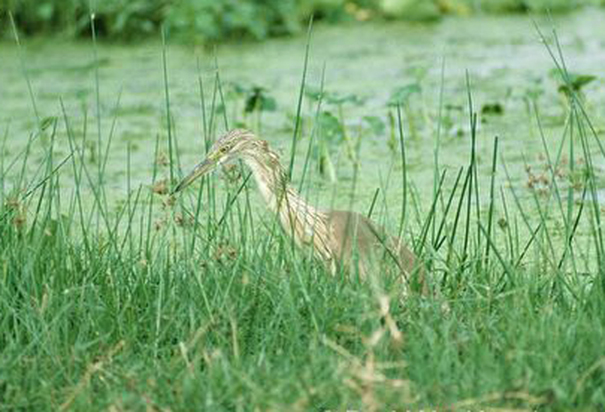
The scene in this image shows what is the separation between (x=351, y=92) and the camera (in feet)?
25.8

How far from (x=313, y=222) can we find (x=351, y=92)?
3.36 m

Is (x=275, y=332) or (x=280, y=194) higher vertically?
(x=280, y=194)

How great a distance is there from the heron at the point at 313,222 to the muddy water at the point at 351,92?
807 millimetres

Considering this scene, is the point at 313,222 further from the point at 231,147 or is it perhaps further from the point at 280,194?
the point at 231,147

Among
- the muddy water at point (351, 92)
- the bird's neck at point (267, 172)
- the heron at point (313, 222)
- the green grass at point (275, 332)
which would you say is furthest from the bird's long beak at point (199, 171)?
the muddy water at point (351, 92)

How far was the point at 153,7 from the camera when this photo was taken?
9.24 meters

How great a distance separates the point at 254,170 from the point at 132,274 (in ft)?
3.45

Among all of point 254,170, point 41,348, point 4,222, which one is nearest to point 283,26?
point 254,170

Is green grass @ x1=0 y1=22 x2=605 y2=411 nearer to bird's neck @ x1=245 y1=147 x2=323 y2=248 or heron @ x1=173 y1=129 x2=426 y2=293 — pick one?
heron @ x1=173 y1=129 x2=426 y2=293

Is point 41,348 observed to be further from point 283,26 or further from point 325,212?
point 283,26

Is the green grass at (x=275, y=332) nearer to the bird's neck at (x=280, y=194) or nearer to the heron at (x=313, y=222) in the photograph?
the heron at (x=313, y=222)

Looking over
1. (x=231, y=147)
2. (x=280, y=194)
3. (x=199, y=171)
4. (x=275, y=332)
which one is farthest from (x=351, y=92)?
(x=275, y=332)

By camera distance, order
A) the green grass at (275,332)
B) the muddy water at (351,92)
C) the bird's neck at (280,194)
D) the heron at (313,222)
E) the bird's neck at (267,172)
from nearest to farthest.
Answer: the green grass at (275,332)
the heron at (313,222)
the bird's neck at (280,194)
the bird's neck at (267,172)
the muddy water at (351,92)

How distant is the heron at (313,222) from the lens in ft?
12.5
